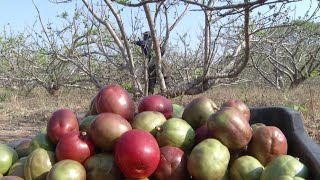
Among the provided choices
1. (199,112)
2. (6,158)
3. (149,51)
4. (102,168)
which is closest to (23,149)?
(6,158)

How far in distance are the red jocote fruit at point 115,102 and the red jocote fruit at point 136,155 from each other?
277 millimetres

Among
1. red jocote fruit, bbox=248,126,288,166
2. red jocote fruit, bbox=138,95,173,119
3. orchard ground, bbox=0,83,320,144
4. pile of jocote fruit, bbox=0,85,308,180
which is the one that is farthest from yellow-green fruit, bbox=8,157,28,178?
orchard ground, bbox=0,83,320,144

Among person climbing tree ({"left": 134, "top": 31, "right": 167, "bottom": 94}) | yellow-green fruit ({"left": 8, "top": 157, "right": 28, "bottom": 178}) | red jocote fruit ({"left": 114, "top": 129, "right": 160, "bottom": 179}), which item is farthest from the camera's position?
person climbing tree ({"left": 134, "top": 31, "right": 167, "bottom": 94})

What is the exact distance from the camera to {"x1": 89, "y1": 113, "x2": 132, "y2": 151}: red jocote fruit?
1671mm

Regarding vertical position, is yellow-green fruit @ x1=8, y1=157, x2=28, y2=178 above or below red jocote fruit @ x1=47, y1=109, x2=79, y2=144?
below

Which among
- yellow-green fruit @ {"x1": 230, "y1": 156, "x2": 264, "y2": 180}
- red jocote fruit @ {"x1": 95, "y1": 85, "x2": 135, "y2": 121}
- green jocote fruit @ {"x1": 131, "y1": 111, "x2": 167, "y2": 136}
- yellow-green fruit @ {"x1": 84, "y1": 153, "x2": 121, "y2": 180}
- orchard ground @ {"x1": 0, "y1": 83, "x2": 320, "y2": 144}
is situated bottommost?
orchard ground @ {"x1": 0, "y1": 83, "x2": 320, "y2": 144}

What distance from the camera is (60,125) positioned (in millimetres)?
1823

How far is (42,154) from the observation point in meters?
1.73

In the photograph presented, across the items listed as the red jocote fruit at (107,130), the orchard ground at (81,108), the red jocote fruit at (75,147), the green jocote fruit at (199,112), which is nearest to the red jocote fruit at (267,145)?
the green jocote fruit at (199,112)

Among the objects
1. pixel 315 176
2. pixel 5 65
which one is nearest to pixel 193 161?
pixel 315 176

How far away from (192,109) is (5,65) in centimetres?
1225

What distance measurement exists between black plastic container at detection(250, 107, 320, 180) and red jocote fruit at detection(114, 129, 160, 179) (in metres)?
0.58

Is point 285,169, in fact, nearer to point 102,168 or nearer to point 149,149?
point 149,149

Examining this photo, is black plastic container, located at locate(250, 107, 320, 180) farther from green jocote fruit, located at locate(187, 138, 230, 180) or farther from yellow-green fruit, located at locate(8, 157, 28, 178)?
yellow-green fruit, located at locate(8, 157, 28, 178)
